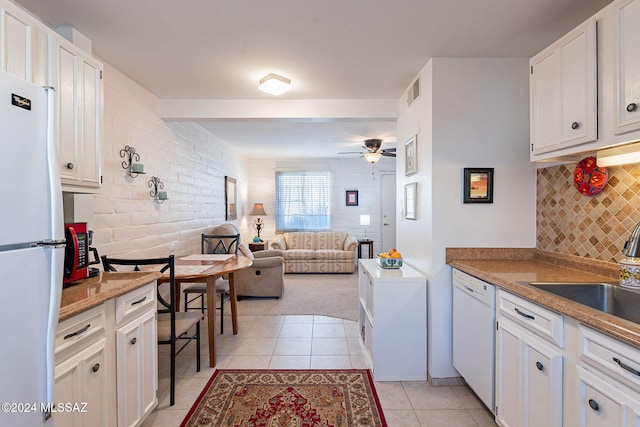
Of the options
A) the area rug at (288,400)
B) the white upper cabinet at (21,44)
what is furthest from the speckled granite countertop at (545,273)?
the white upper cabinet at (21,44)

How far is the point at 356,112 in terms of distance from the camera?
11.4ft

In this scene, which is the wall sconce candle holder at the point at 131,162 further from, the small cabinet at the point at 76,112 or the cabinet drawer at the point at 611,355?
the cabinet drawer at the point at 611,355

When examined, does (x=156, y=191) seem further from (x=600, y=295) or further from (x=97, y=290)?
(x=600, y=295)

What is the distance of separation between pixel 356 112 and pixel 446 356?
8.18 ft

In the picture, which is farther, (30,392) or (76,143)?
(76,143)

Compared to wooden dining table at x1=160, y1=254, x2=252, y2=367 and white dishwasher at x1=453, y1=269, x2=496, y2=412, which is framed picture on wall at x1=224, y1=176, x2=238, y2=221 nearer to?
wooden dining table at x1=160, y1=254, x2=252, y2=367

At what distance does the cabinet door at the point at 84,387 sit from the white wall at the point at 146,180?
3.98 feet

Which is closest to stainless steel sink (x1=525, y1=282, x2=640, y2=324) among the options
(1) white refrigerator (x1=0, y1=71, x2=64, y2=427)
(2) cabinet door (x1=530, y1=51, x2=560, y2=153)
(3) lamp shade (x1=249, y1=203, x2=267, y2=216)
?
(2) cabinet door (x1=530, y1=51, x2=560, y2=153)

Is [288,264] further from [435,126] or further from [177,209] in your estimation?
[435,126]

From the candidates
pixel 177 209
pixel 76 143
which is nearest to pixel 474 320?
pixel 76 143

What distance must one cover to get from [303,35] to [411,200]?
162cm

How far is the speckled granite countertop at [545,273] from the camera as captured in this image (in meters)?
1.11

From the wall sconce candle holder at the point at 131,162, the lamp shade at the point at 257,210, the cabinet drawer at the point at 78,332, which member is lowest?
the cabinet drawer at the point at 78,332

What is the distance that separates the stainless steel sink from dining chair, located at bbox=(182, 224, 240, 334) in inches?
113
